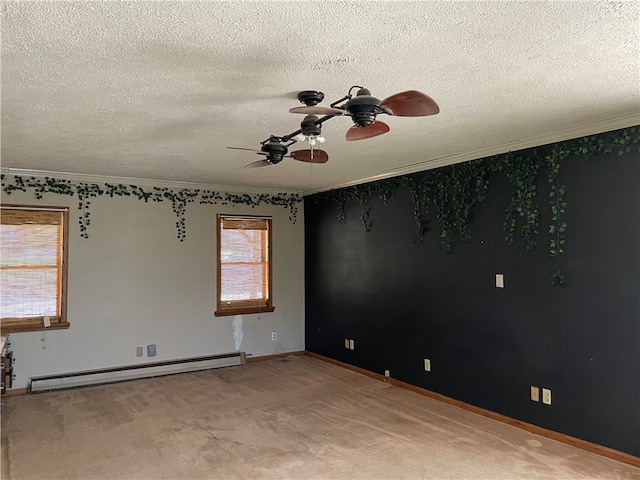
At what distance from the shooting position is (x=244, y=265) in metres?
6.76

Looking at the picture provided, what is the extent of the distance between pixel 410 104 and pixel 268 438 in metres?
2.97

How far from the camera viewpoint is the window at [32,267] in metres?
→ 5.21

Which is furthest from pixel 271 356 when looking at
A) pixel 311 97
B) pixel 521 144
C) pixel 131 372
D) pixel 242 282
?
pixel 311 97

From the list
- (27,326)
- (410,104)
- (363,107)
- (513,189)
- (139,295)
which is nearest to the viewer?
(410,104)

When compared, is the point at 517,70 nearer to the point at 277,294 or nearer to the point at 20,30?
the point at 20,30

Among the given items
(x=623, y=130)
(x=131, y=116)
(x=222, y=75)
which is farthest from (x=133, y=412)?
(x=623, y=130)

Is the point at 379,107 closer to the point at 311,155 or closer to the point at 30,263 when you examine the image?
the point at 311,155

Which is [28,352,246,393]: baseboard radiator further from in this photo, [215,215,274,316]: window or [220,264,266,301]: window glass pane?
[220,264,266,301]: window glass pane

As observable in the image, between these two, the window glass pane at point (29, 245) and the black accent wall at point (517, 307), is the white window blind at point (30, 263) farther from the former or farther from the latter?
the black accent wall at point (517, 307)

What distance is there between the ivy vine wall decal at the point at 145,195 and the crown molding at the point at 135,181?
4cm

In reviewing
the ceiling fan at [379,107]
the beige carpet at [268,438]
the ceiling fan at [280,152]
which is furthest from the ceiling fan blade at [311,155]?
the beige carpet at [268,438]

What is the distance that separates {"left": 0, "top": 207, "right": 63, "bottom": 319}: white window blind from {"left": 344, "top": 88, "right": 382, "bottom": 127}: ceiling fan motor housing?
457 cm

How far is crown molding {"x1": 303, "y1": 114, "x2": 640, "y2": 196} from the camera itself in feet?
11.3

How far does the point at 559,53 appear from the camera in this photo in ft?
7.53
